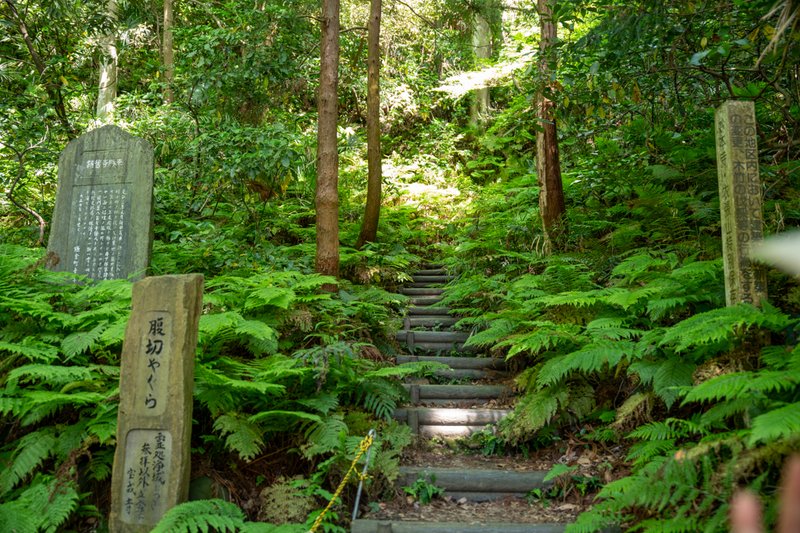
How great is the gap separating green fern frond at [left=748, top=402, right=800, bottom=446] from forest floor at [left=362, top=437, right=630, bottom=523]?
1729 mm

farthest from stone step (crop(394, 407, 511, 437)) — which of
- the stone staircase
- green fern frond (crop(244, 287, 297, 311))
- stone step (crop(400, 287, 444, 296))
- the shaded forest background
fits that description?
stone step (crop(400, 287, 444, 296))

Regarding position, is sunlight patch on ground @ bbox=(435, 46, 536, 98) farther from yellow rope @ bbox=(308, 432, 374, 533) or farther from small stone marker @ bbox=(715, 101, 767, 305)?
yellow rope @ bbox=(308, 432, 374, 533)

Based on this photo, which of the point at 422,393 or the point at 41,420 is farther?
the point at 422,393

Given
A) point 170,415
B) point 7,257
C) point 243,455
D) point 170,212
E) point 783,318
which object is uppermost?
point 170,212

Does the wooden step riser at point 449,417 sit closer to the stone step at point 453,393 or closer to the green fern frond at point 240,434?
the stone step at point 453,393

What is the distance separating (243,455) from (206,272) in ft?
13.3

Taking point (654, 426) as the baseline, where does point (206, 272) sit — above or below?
above

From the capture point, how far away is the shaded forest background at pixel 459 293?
4148mm

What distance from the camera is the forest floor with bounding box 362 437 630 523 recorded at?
4.60 metres

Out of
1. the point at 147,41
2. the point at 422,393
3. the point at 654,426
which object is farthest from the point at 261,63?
the point at 147,41

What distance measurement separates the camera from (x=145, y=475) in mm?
4176

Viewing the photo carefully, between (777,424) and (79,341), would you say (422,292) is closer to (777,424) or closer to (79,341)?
(79,341)

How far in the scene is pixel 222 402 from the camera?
468 centimetres

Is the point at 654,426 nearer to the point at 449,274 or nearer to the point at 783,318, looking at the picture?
the point at 783,318
